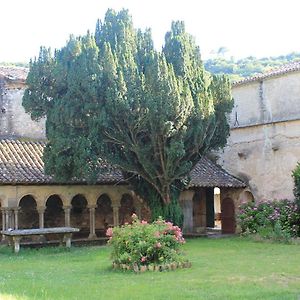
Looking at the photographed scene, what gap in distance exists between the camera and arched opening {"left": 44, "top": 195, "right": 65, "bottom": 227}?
2387 centimetres

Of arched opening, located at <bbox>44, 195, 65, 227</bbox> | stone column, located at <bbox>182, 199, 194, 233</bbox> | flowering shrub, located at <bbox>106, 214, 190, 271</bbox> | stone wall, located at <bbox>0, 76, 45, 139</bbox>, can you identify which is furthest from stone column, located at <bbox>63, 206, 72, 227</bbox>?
flowering shrub, located at <bbox>106, 214, 190, 271</bbox>

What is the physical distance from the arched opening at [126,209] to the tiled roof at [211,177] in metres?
3.07

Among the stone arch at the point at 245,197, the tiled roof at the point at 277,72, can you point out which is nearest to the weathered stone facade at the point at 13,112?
the stone arch at the point at 245,197

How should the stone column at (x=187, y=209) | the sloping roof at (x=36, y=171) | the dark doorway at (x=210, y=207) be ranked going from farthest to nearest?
the dark doorway at (x=210, y=207) < the stone column at (x=187, y=209) < the sloping roof at (x=36, y=171)

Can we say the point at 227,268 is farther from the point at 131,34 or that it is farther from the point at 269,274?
the point at 131,34

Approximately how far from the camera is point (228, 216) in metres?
26.4

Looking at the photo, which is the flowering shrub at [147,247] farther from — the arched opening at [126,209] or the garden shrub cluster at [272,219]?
the arched opening at [126,209]

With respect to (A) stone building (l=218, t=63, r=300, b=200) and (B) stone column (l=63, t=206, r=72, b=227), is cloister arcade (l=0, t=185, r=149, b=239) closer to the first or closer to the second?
(B) stone column (l=63, t=206, r=72, b=227)

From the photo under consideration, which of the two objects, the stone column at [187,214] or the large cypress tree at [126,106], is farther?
the stone column at [187,214]

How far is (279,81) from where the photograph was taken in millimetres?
25922

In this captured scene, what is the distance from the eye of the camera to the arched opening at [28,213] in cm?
2308

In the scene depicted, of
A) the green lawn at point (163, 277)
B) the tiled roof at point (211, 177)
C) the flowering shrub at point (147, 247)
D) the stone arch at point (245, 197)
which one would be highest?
the tiled roof at point (211, 177)

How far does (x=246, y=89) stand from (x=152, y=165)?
953 centimetres

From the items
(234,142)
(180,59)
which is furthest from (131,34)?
(234,142)
